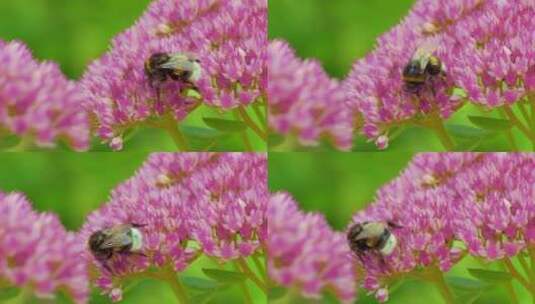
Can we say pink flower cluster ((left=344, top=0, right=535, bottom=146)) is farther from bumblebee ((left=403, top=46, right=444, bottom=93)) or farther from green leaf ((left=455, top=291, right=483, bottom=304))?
green leaf ((left=455, top=291, right=483, bottom=304))

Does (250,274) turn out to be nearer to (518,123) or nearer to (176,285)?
(176,285)

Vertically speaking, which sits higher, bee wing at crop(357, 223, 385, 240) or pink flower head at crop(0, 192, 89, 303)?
pink flower head at crop(0, 192, 89, 303)

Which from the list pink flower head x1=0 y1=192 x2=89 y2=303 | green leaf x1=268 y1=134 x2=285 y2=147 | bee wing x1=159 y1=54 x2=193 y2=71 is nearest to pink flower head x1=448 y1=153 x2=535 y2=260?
green leaf x1=268 y1=134 x2=285 y2=147

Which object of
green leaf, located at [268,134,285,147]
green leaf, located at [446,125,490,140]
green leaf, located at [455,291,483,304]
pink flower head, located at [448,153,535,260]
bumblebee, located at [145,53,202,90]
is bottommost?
green leaf, located at [455,291,483,304]

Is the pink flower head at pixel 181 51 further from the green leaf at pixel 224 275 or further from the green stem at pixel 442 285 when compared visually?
the green stem at pixel 442 285

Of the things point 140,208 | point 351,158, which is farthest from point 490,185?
point 140,208

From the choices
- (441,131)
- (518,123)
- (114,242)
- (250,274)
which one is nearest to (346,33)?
(441,131)

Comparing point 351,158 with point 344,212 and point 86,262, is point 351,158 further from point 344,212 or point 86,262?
point 86,262
